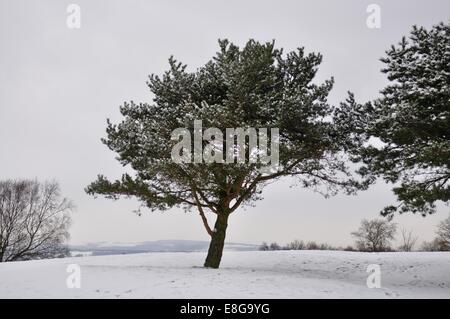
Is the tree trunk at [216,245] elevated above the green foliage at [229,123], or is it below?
below

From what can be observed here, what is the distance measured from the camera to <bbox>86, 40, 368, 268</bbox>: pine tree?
1327cm

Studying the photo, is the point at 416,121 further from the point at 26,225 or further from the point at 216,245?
the point at 26,225

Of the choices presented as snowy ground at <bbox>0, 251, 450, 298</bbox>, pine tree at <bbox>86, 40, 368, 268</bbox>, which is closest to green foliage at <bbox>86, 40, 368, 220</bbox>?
pine tree at <bbox>86, 40, 368, 268</bbox>

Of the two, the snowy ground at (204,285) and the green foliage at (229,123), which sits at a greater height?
the green foliage at (229,123)

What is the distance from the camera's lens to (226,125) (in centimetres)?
1326

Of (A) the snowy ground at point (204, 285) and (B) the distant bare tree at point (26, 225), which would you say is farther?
(B) the distant bare tree at point (26, 225)

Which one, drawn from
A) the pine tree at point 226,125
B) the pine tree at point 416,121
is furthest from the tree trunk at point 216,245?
the pine tree at point 416,121

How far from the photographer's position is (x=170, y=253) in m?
25.7

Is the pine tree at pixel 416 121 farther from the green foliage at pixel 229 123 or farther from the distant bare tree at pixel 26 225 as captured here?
the distant bare tree at pixel 26 225

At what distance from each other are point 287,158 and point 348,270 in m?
8.34

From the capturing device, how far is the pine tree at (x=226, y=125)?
1327 centimetres

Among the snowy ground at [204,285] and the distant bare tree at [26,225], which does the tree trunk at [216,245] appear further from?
the distant bare tree at [26,225]

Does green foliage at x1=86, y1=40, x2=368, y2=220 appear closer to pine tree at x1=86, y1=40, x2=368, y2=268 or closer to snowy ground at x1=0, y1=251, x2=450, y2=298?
pine tree at x1=86, y1=40, x2=368, y2=268
